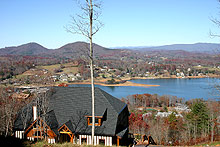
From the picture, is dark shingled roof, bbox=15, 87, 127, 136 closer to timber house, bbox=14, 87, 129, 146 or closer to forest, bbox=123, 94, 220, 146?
timber house, bbox=14, 87, 129, 146

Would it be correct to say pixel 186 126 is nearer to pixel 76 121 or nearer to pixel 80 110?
Answer: pixel 80 110

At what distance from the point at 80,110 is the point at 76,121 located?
1.82 feet

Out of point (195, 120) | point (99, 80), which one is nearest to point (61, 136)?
point (195, 120)

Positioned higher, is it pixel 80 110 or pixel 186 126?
pixel 80 110

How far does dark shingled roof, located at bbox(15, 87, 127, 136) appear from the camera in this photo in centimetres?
875

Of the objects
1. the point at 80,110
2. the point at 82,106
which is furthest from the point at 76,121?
the point at 82,106

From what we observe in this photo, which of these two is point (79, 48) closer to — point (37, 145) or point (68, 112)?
point (37, 145)

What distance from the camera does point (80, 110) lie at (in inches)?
369

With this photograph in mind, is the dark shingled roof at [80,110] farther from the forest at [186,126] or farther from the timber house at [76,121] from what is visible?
the forest at [186,126]

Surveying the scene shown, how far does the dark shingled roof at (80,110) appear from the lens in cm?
875

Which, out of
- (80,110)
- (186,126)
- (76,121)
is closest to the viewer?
(76,121)

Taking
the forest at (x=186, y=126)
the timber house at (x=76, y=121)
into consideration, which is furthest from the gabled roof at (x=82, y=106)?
the forest at (x=186, y=126)

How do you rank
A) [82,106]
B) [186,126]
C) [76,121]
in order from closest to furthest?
1. [76,121]
2. [82,106]
3. [186,126]

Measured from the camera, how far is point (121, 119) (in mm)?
9562
